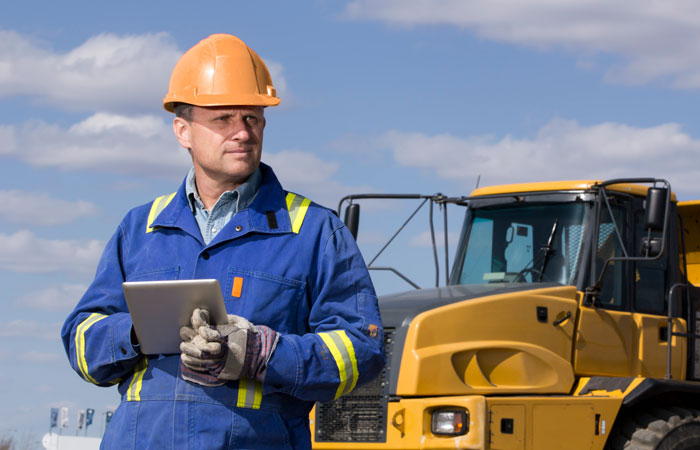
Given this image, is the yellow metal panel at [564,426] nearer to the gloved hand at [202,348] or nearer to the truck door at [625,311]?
the truck door at [625,311]

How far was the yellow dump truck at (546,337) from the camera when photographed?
8.05m

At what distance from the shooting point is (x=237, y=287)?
334cm

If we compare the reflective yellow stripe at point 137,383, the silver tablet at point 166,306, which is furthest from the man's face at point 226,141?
the reflective yellow stripe at point 137,383

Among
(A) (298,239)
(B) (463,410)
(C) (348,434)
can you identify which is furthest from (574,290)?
(A) (298,239)

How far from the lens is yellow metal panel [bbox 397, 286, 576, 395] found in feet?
26.5

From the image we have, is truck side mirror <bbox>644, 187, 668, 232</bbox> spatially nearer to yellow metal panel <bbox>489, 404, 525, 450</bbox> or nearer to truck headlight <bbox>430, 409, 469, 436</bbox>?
yellow metal panel <bbox>489, 404, 525, 450</bbox>

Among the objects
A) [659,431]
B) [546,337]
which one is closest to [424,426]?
[546,337]

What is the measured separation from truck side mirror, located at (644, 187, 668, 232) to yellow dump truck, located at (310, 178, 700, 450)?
1 centimetres

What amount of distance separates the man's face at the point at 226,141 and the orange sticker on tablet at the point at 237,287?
1.15 ft

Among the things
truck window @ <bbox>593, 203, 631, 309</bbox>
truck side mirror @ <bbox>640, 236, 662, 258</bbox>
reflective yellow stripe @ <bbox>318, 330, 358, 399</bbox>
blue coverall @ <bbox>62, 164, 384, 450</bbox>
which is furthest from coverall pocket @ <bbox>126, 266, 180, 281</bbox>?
truck window @ <bbox>593, 203, 631, 309</bbox>

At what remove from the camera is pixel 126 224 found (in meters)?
3.64

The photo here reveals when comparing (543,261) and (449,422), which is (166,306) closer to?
(449,422)

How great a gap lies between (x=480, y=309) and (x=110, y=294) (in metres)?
5.01

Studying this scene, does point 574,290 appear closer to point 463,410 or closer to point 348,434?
point 463,410
